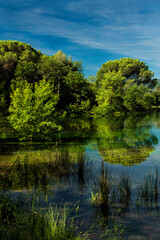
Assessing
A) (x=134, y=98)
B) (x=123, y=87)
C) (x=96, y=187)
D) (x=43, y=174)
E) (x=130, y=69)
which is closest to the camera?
(x=96, y=187)

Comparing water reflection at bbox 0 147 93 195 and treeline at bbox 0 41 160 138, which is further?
treeline at bbox 0 41 160 138

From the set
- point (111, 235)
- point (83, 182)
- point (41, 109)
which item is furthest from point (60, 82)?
point (111, 235)

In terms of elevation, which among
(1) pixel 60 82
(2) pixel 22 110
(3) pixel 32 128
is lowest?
(3) pixel 32 128

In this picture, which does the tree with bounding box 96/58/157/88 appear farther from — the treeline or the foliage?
the treeline

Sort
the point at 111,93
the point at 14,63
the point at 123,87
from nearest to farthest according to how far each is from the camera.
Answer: the point at 14,63 < the point at 111,93 < the point at 123,87

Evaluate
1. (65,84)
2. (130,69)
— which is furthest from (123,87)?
(65,84)

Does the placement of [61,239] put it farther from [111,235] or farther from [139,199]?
[139,199]

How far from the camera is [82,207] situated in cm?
507

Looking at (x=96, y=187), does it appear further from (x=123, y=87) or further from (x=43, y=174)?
(x=123, y=87)

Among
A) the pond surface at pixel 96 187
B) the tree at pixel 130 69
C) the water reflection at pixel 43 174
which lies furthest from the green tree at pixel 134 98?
the water reflection at pixel 43 174

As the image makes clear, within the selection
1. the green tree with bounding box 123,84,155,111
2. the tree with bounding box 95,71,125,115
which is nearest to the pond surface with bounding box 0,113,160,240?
the tree with bounding box 95,71,125,115

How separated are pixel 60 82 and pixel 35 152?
29.6 m

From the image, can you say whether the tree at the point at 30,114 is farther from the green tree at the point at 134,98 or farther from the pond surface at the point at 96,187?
the green tree at the point at 134,98

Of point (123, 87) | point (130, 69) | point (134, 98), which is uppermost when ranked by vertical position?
point (130, 69)
